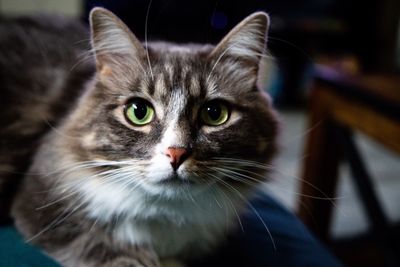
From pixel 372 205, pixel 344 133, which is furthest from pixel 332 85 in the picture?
pixel 372 205

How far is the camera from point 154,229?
0.84 m

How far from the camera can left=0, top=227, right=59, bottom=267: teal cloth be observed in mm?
831

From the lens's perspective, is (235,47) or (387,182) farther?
(387,182)

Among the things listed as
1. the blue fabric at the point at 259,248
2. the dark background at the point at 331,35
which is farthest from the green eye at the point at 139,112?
the dark background at the point at 331,35

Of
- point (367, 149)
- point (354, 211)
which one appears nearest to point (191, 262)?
point (354, 211)

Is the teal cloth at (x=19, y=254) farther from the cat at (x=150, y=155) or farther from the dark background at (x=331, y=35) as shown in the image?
the dark background at (x=331, y=35)

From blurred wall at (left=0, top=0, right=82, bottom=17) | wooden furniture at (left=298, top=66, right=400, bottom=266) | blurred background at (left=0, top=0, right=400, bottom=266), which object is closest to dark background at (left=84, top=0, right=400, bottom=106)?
blurred background at (left=0, top=0, right=400, bottom=266)

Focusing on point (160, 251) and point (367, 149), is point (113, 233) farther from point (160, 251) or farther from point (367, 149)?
point (367, 149)

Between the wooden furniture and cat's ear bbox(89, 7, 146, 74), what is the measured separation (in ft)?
2.46

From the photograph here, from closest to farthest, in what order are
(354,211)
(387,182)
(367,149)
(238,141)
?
(238,141) → (354,211) → (387,182) → (367,149)

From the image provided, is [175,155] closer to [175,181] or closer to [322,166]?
[175,181]

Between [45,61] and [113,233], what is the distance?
20.9 inches

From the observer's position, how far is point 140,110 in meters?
0.77

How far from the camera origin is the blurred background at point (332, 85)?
1262mm
